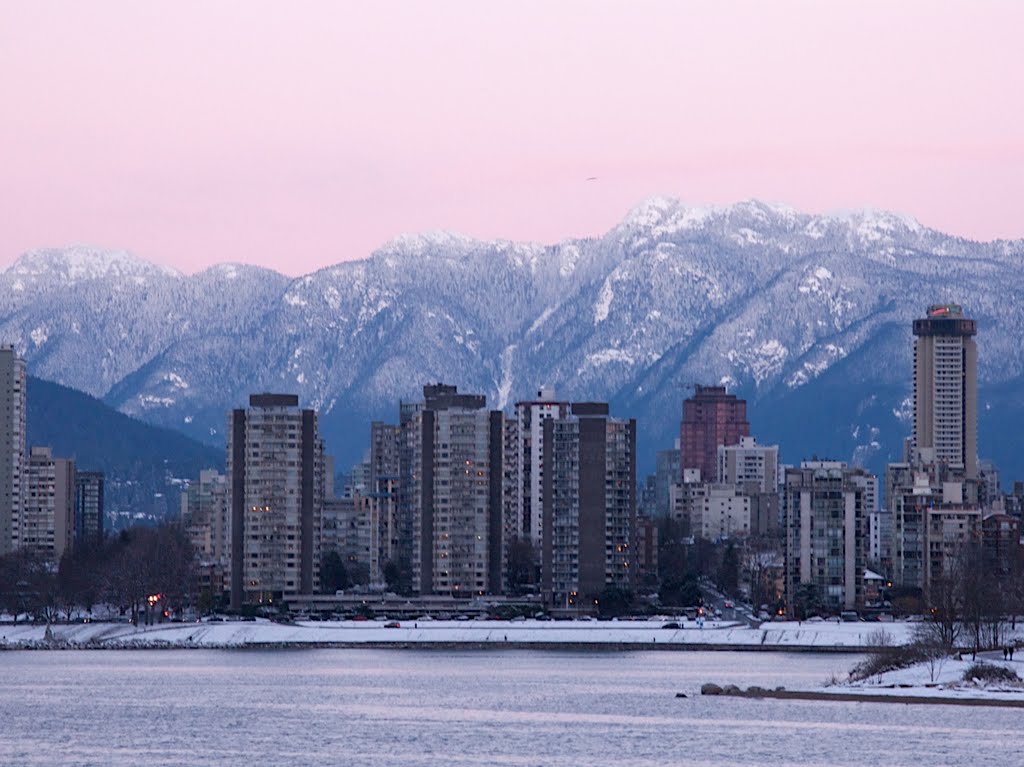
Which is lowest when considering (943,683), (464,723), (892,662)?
(464,723)

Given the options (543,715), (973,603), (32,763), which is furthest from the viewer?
(973,603)

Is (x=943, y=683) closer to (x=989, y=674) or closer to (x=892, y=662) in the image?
(x=989, y=674)

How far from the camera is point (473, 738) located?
126m

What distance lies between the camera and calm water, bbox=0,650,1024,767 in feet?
381

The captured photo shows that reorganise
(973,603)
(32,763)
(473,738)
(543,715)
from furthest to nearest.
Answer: (973,603)
(543,715)
(473,738)
(32,763)

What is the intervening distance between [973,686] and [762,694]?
12.6 m

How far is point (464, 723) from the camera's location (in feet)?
447

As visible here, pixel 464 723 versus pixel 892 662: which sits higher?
pixel 892 662

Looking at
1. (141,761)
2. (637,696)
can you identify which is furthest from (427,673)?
(141,761)

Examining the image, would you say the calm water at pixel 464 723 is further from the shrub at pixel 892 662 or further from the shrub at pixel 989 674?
the shrub at pixel 892 662

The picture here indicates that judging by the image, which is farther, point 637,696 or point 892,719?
point 637,696

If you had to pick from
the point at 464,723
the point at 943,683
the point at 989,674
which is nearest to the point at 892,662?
the point at 943,683

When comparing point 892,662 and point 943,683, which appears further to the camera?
point 892,662

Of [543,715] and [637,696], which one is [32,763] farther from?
[637,696]
